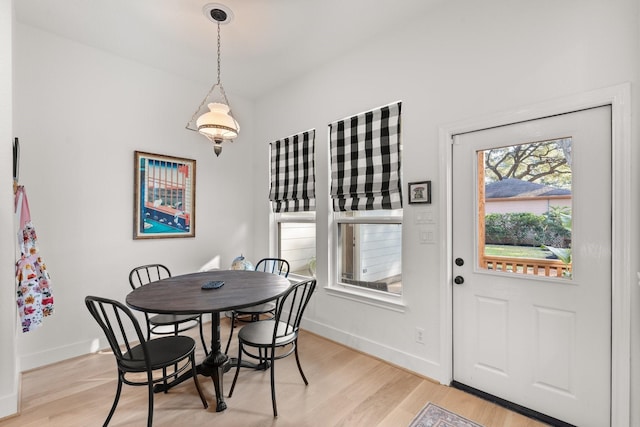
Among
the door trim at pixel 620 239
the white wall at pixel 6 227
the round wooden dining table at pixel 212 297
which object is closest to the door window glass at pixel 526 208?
the door trim at pixel 620 239

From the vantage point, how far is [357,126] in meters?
2.82

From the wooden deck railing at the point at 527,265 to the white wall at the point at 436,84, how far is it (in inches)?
12.3

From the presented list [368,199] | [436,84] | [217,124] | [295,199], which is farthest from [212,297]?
[436,84]

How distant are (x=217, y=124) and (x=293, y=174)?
139 centimetres

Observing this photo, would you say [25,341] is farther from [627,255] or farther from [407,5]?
[627,255]

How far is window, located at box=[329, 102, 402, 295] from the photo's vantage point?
2594mm

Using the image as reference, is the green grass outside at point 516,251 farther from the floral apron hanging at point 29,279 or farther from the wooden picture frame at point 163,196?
the floral apron hanging at point 29,279

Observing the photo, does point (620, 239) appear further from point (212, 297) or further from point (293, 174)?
point (293, 174)

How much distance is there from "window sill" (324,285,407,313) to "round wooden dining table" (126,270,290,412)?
789 mm

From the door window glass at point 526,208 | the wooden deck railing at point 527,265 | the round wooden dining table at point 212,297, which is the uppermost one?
the door window glass at point 526,208

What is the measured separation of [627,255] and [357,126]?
207cm

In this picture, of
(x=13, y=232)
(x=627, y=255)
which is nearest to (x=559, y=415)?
(x=627, y=255)

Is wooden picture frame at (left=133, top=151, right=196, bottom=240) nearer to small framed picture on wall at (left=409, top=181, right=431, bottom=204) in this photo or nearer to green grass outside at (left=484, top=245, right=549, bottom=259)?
small framed picture on wall at (left=409, top=181, right=431, bottom=204)

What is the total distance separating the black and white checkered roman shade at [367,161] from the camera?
2.57 metres
